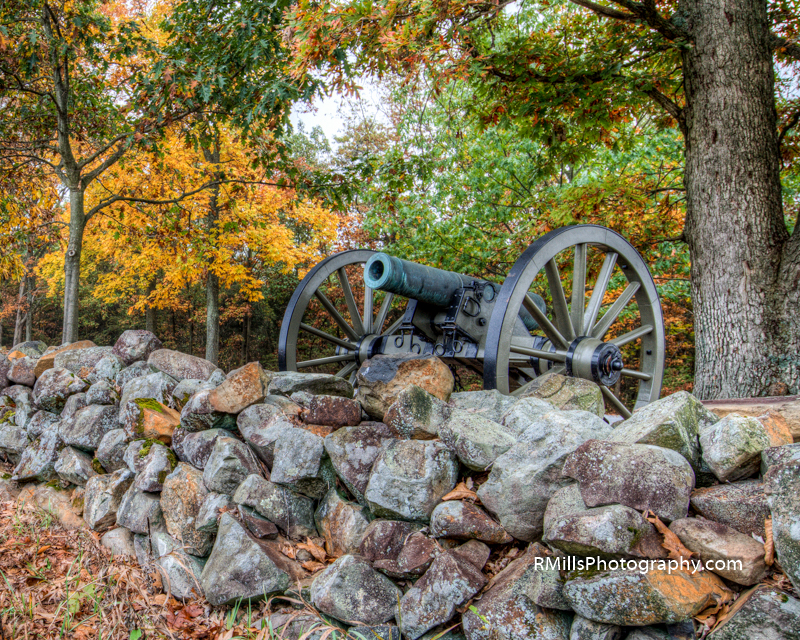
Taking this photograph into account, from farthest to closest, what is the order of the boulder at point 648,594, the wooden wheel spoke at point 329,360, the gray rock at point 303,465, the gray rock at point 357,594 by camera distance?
the wooden wheel spoke at point 329,360
the gray rock at point 303,465
the gray rock at point 357,594
the boulder at point 648,594

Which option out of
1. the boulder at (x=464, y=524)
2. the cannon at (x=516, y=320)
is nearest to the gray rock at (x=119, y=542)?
the cannon at (x=516, y=320)

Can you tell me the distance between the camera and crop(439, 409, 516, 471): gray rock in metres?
2.37

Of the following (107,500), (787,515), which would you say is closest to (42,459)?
(107,500)

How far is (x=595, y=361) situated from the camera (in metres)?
3.66

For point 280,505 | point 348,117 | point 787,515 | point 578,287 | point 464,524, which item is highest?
point 348,117

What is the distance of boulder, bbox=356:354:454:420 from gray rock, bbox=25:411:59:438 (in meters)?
2.87

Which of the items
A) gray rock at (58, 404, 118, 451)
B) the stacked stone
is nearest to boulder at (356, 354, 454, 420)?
the stacked stone

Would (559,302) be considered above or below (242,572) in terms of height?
above

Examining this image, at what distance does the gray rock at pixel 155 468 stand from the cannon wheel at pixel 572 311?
1.95 metres

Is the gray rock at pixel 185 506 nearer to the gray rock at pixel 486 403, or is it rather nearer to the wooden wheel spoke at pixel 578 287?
the gray rock at pixel 486 403

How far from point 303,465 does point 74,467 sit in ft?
7.14

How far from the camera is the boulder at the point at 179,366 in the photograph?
12.9ft

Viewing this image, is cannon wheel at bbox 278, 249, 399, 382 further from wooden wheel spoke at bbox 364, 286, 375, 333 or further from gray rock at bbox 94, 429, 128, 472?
gray rock at bbox 94, 429, 128, 472

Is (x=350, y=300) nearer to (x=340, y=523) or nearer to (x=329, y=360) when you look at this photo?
(x=329, y=360)
